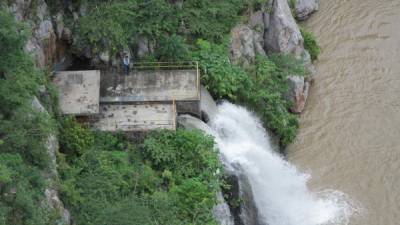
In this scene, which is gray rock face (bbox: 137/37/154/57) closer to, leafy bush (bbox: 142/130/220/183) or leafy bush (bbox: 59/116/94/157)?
leafy bush (bbox: 142/130/220/183)

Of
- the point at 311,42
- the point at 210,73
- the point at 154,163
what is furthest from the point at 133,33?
the point at 311,42

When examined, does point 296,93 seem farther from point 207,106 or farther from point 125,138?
point 125,138

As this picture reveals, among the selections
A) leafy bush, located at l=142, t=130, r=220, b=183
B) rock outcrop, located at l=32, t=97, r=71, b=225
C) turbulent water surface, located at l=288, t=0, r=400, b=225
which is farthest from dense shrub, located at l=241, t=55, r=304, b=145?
rock outcrop, located at l=32, t=97, r=71, b=225

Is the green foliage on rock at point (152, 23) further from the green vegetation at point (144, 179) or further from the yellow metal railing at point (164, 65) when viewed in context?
the green vegetation at point (144, 179)

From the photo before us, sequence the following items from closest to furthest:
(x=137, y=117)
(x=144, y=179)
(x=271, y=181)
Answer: (x=144, y=179) → (x=137, y=117) → (x=271, y=181)

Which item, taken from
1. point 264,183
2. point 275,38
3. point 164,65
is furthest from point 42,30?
point 275,38

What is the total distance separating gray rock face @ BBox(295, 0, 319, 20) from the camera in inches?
1150

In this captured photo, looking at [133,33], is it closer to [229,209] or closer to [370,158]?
[229,209]

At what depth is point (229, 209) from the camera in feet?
63.5

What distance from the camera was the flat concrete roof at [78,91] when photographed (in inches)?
755

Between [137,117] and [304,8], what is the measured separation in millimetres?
12782

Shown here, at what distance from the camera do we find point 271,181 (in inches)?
842

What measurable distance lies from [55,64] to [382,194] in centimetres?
1185

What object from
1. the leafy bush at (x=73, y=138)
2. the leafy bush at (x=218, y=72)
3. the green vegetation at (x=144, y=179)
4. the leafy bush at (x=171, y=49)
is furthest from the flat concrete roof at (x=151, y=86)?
the leafy bush at (x=73, y=138)
